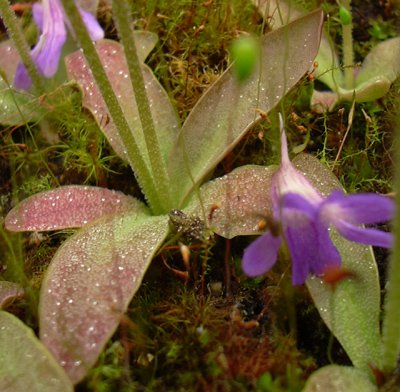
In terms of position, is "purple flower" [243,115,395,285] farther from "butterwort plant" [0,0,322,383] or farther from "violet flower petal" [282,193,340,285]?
"butterwort plant" [0,0,322,383]

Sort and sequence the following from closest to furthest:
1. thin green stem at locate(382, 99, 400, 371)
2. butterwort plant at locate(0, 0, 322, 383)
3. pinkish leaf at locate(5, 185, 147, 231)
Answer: thin green stem at locate(382, 99, 400, 371)
butterwort plant at locate(0, 0, 322, 383)
pinkish leaf at locate(5, 185, 147, 231)

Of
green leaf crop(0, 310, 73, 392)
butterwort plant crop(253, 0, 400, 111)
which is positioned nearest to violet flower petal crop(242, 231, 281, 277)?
green leaf crop(0, 310, 73, 392)

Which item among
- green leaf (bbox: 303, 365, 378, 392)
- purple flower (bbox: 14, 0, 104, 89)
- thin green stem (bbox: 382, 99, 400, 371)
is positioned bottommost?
green leaf (bbox: 303, 365, 378, 392)

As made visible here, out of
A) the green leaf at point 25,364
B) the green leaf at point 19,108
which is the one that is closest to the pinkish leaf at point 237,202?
the green leaf at point 25,364

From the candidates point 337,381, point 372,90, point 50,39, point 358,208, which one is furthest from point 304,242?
point 50,39

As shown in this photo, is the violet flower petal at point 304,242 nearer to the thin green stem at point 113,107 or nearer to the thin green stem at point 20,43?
the thin green stem at point 113,107

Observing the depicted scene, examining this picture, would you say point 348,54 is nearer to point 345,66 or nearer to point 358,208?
point 345,66
